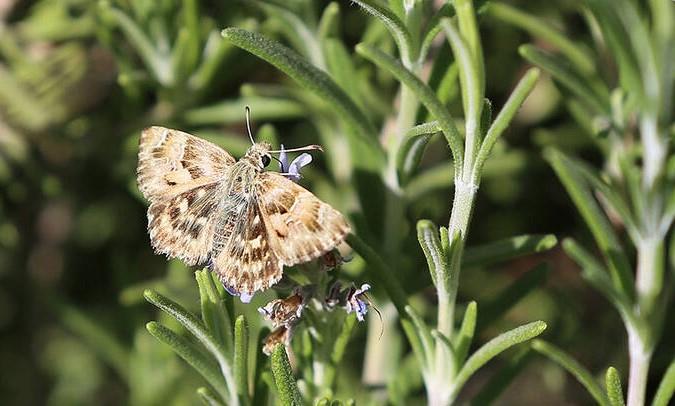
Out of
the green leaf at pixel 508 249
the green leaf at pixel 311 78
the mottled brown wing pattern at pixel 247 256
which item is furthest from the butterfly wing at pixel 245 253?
the green leaf at pixel 508 249

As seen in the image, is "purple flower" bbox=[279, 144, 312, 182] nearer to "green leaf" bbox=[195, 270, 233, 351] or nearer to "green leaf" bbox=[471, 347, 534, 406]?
"green leaf" bbox=[195, 270, 233, 351]

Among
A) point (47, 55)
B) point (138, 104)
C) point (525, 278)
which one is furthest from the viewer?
point (47, 55)

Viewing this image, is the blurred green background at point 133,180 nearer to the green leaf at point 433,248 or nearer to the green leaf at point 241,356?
the green leaf at point 433,248

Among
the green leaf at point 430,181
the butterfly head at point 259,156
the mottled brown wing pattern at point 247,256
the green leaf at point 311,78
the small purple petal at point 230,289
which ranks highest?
the green leaf at point 311,78

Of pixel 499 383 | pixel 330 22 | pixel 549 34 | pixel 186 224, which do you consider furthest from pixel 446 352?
pixel 549 34

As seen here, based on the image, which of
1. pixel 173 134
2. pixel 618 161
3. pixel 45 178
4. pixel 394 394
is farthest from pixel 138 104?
pixel 618 161

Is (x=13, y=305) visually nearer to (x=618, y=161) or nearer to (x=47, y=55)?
(x=47, y=55)

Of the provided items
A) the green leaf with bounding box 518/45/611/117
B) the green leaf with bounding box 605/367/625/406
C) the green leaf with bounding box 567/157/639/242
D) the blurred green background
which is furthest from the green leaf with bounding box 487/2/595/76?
the green leaf with bounding box 605/367/625/406
